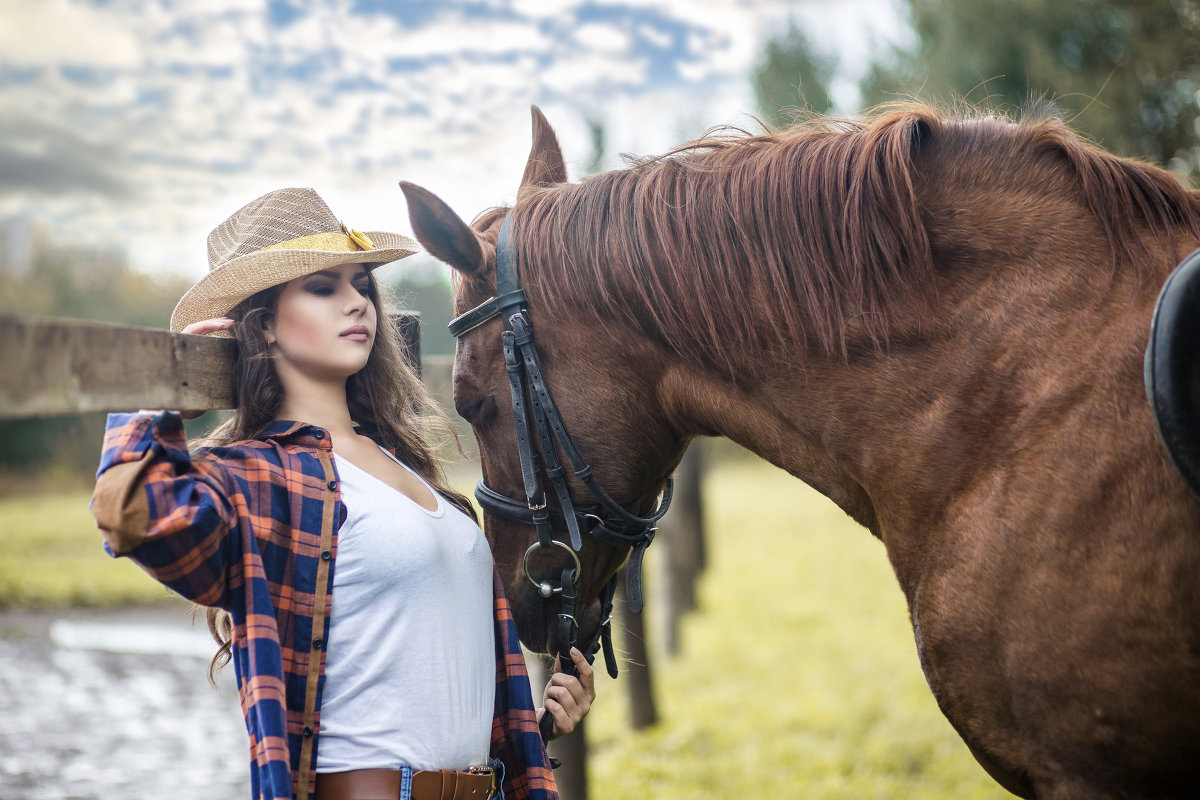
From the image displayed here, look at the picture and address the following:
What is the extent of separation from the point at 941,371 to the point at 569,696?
1.20m

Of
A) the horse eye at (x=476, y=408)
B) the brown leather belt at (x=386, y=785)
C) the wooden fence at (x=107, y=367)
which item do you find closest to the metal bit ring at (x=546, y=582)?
the horse eye at (x=476, y=408)

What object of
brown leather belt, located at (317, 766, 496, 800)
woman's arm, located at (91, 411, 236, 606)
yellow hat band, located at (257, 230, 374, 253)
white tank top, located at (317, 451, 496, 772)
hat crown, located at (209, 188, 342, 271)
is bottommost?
brown leather belt, located at (317, 766, 496, 800)

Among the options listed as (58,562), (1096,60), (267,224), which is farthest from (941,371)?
(58,562)

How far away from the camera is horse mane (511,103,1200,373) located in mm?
1583

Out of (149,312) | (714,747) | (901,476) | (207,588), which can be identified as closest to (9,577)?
(149,312)

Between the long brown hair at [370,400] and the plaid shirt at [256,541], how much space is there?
11cm

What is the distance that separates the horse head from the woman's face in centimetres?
23

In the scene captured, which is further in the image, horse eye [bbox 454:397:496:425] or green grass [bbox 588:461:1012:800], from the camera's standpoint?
green grass [bbox 588:461:1012:800]

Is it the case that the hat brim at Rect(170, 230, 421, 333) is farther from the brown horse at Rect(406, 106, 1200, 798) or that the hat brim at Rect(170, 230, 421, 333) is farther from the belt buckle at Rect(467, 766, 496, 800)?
the belt buckle at Rect(467, 766, 496, 800)

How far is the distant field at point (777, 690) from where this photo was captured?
4.89m

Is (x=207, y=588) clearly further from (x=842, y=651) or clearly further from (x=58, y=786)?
(x=842, y=651)

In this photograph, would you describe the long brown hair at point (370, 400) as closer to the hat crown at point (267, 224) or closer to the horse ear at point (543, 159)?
the hat crown at point (267, 224)

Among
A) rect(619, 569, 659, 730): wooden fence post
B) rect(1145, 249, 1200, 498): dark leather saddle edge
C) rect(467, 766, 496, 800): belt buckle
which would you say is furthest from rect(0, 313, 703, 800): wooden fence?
rect(619, 569, 659, 730): wooden fence post

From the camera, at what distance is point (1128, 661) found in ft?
4.37
